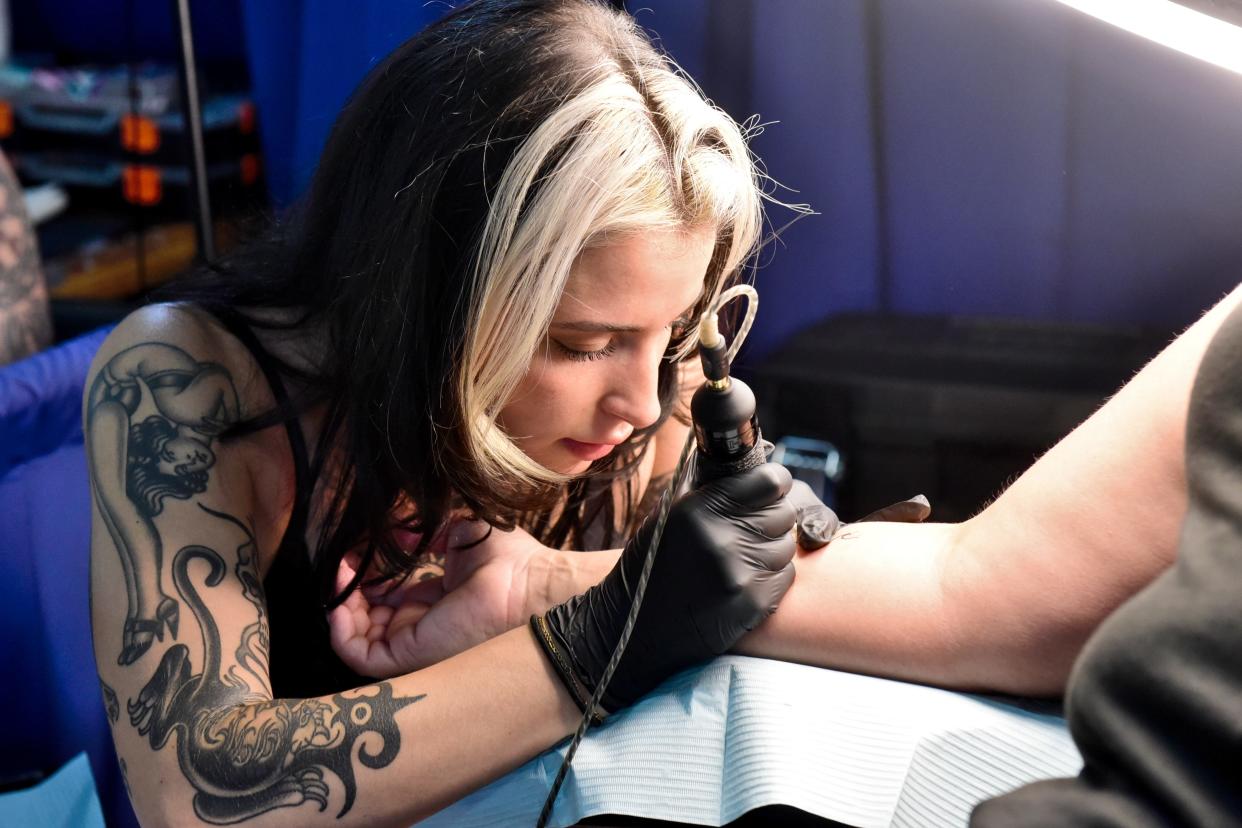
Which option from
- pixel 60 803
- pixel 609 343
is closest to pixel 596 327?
pixel 609 343

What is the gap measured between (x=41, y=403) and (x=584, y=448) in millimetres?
733

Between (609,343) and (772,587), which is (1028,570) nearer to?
(772,587)

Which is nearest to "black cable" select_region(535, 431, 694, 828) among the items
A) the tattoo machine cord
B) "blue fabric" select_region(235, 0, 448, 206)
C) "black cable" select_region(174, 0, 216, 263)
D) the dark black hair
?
the tattoo machine cord

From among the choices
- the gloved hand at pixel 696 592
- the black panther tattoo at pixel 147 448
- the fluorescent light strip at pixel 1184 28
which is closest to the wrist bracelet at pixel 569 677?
the gloved hand at pixel 696 592

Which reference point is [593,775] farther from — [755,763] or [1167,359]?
[1167,359]

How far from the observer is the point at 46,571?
1.41m

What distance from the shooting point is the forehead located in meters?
0.95

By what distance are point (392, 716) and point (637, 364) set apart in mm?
362

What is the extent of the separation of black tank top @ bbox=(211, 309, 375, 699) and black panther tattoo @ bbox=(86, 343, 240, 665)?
0.19 feet

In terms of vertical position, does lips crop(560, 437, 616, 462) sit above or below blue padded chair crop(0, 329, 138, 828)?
above

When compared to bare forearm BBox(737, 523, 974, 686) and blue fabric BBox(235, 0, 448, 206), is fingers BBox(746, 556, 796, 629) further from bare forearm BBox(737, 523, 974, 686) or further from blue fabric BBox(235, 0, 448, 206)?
blue fabric BBox(235, 0, 448, 206)

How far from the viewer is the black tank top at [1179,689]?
43cm

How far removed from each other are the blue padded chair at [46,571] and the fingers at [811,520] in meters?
0.94

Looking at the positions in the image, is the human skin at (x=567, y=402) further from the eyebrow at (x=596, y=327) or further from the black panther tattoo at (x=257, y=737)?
the black panther tattoo at (x=257, y=737)
